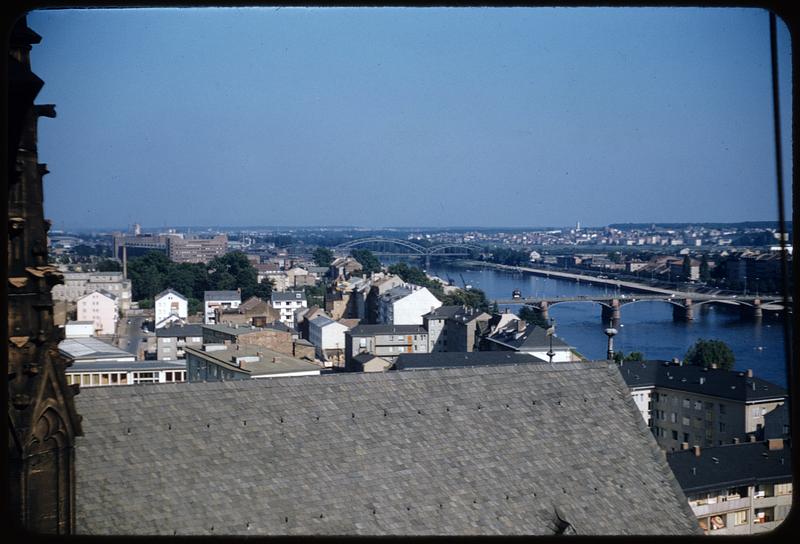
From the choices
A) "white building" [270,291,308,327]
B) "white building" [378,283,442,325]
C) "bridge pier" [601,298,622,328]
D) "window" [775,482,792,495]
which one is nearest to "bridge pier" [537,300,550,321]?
"bridge pier" [601,298,622,328]

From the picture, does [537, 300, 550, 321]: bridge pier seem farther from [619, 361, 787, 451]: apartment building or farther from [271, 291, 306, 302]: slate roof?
[619, 361, 787, 451]: apartment building

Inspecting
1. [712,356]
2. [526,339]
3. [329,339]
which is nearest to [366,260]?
[329,339]

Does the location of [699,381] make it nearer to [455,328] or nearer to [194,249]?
[455,328]

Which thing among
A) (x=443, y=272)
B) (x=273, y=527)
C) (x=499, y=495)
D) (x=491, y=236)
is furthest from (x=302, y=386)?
(x=491, y=236)

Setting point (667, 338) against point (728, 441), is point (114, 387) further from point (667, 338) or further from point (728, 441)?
point (667, 338)

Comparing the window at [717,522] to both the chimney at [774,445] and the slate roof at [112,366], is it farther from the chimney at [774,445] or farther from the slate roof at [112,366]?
the slate roof at [112,366]

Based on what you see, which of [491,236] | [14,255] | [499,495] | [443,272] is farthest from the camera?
[491,236]

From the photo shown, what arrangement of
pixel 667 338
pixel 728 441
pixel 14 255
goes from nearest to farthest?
pixel 14 255, pixel 728 441, pixel 667 338
